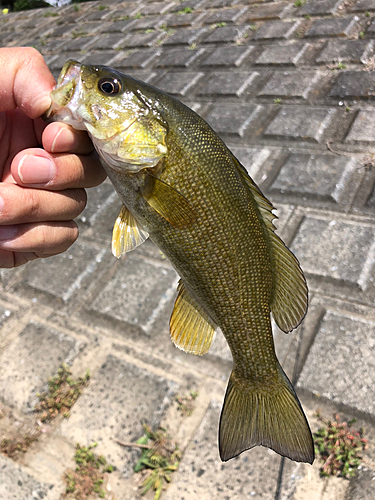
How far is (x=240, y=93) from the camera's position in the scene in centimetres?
484

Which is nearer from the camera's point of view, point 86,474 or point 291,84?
point 86,474

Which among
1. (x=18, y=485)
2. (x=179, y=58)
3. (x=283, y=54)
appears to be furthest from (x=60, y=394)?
(x=179, y=58)

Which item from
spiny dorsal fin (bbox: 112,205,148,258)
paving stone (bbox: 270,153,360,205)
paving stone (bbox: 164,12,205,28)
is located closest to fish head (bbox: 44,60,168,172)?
spiny dorsal fin (bbox: 112,205,148,258)

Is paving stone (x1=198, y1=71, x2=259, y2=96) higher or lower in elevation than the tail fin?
lower

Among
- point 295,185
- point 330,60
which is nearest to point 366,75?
point 330,60

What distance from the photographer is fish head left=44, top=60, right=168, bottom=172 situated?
1456 millimetres

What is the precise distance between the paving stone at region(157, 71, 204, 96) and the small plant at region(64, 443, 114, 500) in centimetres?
413

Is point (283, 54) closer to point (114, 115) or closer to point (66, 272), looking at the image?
point (66, 272)

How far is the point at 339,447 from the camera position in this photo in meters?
2.22

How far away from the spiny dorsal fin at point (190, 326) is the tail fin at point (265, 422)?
0.23 meters

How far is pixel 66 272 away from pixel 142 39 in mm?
4684

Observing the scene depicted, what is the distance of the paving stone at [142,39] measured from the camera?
653 centimetres

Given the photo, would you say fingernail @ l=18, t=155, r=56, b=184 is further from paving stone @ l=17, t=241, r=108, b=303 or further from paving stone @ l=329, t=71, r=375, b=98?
paving stone @ l=329, t=71, r=375, b=98

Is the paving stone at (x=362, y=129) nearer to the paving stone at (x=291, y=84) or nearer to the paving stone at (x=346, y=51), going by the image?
the paving stone at (x=291, y=84)
